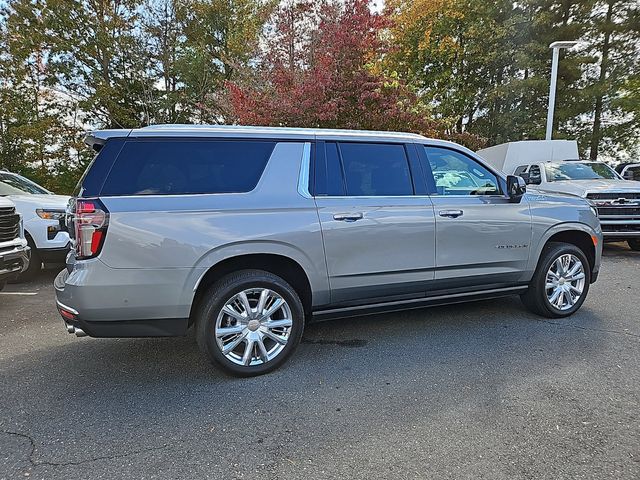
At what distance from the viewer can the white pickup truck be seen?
811 centimetres

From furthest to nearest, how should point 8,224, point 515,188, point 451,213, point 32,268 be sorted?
point 32,268
point 8,224
point 515,188
point 451,213

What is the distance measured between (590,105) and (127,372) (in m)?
20.6

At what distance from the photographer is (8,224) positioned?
15.9 ft

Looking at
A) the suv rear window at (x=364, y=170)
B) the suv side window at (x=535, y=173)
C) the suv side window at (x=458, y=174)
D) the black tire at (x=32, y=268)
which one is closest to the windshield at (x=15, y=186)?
the black tire at (x=32, y=268)

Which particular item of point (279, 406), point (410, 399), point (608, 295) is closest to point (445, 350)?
point (410, 399)

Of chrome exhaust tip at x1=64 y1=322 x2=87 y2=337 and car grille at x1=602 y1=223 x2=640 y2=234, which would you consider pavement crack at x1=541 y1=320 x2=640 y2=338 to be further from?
car grille at x1=602 y1=223 x2=640 y2=234

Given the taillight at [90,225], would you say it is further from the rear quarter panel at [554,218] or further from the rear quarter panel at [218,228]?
the rear quarter panel at [554,218]

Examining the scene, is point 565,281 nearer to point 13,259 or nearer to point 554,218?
point 554,218

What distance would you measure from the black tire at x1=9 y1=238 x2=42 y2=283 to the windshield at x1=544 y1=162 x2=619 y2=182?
32.4 feet

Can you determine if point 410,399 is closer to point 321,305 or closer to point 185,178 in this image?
point 321,305

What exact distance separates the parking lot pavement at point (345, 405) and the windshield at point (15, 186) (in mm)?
3134

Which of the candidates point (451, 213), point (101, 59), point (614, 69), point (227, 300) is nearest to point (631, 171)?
point (614, 69)

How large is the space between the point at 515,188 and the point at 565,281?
4.07 feet

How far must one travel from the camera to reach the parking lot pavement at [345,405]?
2285 mm
